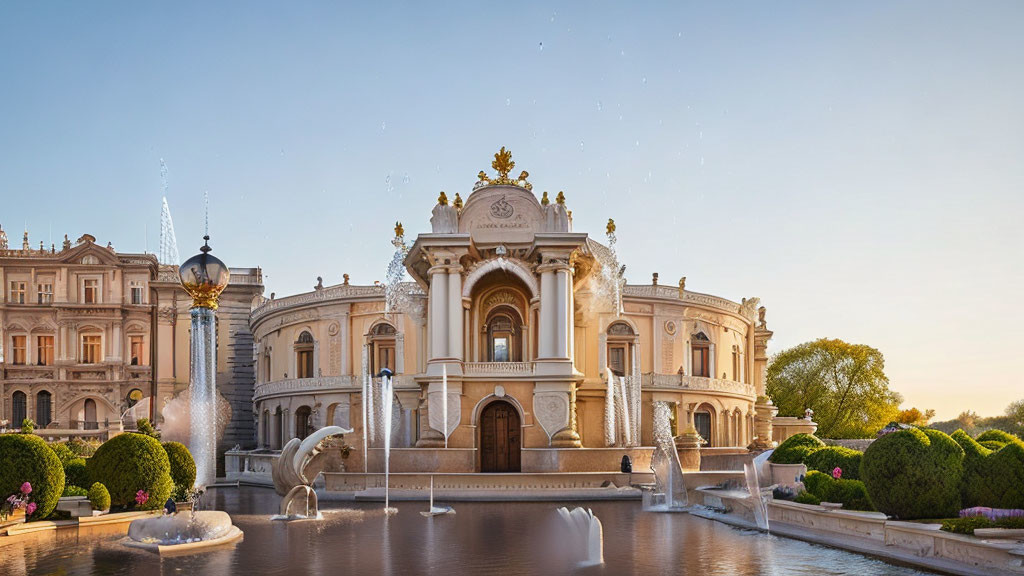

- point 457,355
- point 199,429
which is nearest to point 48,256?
point 457,355

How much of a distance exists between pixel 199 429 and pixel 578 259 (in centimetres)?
2328

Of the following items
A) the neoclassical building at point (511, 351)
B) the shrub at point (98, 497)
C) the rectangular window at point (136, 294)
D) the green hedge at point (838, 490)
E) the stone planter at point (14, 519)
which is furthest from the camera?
the rectangular window at point (136, 294)

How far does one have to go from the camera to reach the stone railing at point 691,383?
48.9m

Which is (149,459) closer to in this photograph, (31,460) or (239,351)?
(31,460)

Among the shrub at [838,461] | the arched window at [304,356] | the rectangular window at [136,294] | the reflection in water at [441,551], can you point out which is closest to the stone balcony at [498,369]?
the reflection in water at [441,551]

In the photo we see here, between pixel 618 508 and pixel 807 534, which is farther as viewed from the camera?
pixel 618 508

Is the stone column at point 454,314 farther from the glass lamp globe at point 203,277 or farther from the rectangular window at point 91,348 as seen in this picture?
the rectangular window at point 91,348

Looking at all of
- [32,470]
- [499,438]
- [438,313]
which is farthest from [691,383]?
[32,470]

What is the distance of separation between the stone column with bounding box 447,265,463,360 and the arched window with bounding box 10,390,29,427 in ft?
126

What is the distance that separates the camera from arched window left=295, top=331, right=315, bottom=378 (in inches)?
2066

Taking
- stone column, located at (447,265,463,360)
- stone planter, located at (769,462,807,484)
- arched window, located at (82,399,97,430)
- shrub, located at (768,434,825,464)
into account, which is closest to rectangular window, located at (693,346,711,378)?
stone column, located at (447,265,463,360)

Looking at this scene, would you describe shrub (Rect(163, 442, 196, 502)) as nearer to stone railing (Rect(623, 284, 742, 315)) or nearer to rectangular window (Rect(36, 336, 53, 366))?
stone railing (Rect(623, 284, 742, 315))

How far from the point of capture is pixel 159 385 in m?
60.6

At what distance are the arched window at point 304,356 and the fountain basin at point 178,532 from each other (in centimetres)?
3528
